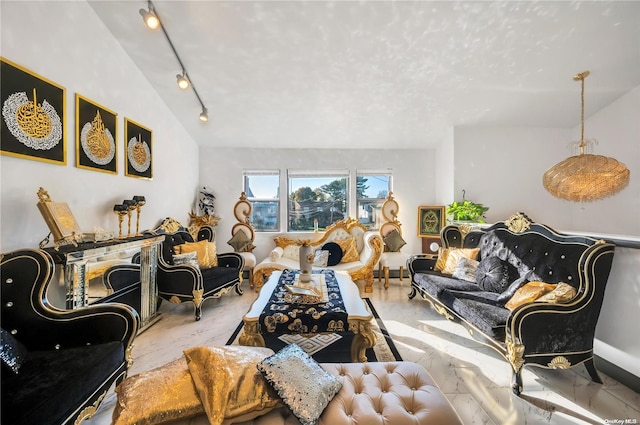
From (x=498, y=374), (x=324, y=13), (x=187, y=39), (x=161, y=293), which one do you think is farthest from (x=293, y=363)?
(x=187, y=39)

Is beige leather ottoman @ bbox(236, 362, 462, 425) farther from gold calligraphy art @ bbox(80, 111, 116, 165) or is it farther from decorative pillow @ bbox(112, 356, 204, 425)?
gold calligraphy art @ bbox(80, 111, 116, 165)

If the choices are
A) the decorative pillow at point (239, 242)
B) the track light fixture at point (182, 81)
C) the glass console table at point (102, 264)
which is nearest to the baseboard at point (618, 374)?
the glass console table at point (102, 264)

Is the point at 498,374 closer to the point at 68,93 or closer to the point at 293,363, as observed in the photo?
the point at 293,363

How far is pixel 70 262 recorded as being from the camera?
6.34 ft

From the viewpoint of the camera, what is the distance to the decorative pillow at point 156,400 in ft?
3.35

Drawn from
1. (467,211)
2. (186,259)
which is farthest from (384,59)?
(186,259)

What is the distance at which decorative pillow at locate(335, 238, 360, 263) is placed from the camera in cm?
436

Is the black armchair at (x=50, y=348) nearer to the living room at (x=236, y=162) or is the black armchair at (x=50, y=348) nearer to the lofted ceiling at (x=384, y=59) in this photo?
the living room at (x=236, y=162)

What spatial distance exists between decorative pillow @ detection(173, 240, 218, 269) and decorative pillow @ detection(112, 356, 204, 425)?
253 cm

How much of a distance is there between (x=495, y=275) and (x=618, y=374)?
1014 mm

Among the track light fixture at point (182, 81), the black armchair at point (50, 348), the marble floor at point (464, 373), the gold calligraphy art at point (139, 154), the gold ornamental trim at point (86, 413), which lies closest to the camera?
the black armchair at point (50, 348)

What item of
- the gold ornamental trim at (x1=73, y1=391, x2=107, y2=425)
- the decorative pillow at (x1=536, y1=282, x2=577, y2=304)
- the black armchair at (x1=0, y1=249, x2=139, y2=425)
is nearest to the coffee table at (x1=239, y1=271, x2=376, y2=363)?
the black armchair at (x1=0, y1=249, x2=139, y2=425)

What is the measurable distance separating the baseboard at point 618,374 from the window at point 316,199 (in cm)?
380

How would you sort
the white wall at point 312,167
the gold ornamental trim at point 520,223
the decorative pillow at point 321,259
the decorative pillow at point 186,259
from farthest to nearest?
1. the white wall at point 312,167
2. the decorative pillow at point 321,259
3. the decorative pillow at point 186,259
4. the gold ornamental trim at point 520,223
